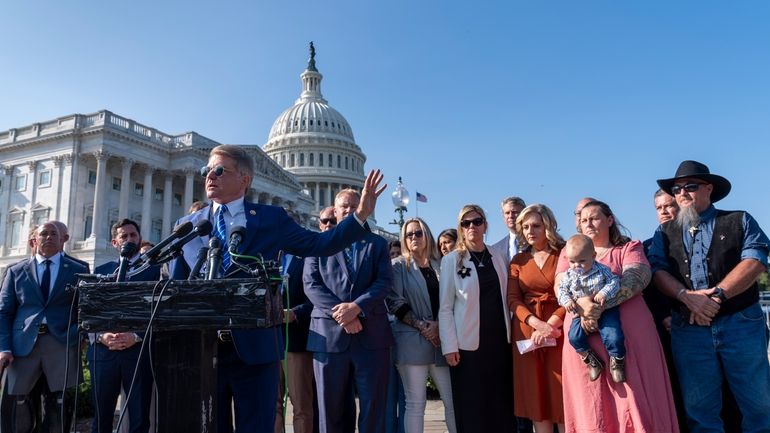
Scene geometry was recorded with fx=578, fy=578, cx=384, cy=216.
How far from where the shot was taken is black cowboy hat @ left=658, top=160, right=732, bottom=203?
15.1 feet

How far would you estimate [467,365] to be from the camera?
5059mm

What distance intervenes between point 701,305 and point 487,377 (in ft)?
5.88

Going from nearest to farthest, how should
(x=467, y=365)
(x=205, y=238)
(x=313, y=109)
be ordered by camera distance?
(x=205, y=238), (x=467, y=365), (x=313, y=109)

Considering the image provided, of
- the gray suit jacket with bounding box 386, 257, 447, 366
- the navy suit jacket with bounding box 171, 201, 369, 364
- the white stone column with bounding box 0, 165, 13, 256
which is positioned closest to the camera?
the navy suit jacket with bounding box 171, 201, 369, 364

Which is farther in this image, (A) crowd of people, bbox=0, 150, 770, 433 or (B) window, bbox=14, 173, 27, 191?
(B) window, bbox=14, 173, 27, 191

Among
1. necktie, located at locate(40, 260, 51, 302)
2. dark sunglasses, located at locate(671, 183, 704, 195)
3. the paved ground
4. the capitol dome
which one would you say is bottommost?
the paved ground

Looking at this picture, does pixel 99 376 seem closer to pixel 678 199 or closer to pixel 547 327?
pixel 547 327

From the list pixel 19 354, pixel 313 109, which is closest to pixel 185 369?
pixel 19 354

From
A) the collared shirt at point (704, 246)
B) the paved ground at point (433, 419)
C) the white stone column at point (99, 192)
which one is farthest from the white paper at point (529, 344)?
the white stone column at point (99, 192)

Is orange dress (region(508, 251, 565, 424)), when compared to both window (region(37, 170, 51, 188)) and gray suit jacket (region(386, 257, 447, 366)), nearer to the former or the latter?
gray suit jacket (region(386, 257, 447, 366))

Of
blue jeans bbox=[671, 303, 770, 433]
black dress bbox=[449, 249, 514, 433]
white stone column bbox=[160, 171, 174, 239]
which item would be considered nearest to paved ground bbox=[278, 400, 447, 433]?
black dress bbox=[449, 249, 514, 433]

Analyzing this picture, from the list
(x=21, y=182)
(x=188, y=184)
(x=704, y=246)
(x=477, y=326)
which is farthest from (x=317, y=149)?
(x=704, y=246)

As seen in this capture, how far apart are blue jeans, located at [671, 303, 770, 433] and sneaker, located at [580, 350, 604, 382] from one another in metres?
0.74

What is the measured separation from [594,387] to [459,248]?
1759 mm
